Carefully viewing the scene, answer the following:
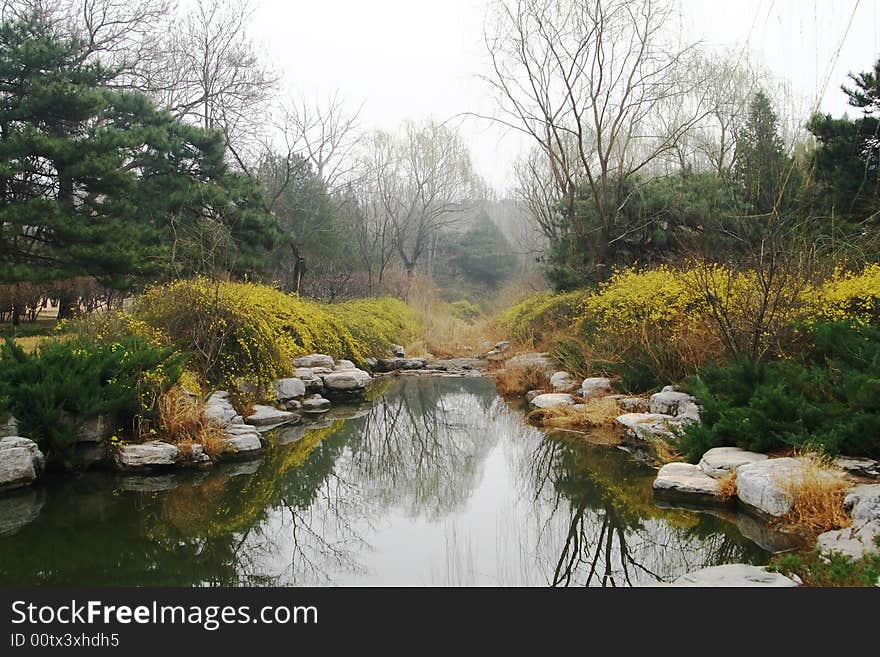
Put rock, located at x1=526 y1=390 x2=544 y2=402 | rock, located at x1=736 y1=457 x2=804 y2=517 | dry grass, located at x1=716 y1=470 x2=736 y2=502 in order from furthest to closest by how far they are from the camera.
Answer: rock, located at x1=526 y1=390 x2=544 y2=402, dry grass, located at x1=716 y1=470 x2=736 y2=502, rock, located at x1=736 y1=457 x2=804 y2=517

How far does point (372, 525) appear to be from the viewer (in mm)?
5645

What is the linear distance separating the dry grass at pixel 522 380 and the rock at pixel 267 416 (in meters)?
4.16

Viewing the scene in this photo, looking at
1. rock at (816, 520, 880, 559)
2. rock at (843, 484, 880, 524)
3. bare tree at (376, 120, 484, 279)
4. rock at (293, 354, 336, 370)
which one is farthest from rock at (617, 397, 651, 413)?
bare tree at (376, 120, 484, 279)

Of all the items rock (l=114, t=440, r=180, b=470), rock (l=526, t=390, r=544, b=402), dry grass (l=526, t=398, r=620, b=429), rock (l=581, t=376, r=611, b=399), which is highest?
rock (l=114, t=440, r=180, b=470)

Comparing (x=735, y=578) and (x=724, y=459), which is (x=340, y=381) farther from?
(x=735, y=578)

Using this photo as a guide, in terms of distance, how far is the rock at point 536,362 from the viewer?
12.3 metres

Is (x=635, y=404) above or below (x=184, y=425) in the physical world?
below

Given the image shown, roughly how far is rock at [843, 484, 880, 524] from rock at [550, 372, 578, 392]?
6064 millimetres

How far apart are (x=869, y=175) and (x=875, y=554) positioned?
923 cm

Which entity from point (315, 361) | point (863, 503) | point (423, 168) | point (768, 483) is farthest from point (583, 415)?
point (423, 168)

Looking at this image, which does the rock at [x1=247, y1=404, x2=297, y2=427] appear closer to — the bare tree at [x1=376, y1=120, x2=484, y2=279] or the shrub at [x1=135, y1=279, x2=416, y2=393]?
the shrub at [x1=135, y1=279, x2=416, y2=393]

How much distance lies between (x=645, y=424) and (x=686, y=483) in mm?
2038

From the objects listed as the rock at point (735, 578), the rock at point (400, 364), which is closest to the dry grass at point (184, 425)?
the rock at point (735, 578)

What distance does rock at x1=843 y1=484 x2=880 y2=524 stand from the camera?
4398 millimetres
